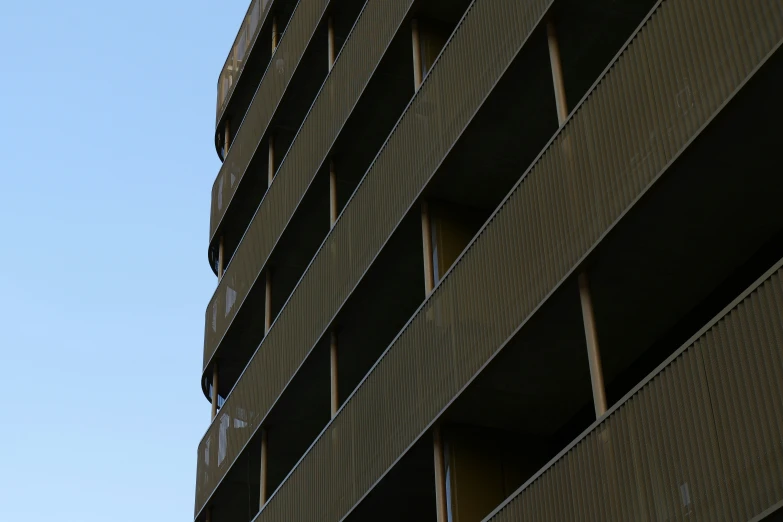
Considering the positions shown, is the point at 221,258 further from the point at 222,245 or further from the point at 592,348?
the point at 592,348

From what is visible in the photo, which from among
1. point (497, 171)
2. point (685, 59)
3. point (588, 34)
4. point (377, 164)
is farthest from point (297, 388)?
point (685, 59)

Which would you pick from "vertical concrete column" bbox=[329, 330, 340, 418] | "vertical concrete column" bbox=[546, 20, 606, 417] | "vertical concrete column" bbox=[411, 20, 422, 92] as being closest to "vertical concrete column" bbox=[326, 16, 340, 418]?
"vertical concrete column" bbox=[329, 330, 340, 418]

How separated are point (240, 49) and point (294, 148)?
27.2 feet

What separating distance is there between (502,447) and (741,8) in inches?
286

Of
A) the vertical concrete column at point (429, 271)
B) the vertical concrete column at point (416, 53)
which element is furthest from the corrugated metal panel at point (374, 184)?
the vertical concrete column at point (416, 53)

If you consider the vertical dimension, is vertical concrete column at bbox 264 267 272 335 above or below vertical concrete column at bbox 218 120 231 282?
below

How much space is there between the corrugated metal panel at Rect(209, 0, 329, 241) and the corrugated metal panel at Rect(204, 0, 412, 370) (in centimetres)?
4

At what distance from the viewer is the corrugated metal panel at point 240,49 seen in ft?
103

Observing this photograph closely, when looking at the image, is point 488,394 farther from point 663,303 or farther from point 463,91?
point 463,91

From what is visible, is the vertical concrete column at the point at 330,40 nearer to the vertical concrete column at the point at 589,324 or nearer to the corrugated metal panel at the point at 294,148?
the corrugated metal panel at the point at 294,148

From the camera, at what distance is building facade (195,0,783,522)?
38.9 feet

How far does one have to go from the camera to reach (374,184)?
2086 centimetres

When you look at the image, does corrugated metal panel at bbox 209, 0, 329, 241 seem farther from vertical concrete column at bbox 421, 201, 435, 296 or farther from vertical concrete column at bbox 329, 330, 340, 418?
vertical concrete column at bbox 421, 201, 435, 296

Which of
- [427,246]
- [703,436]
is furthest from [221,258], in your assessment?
[703,436]
